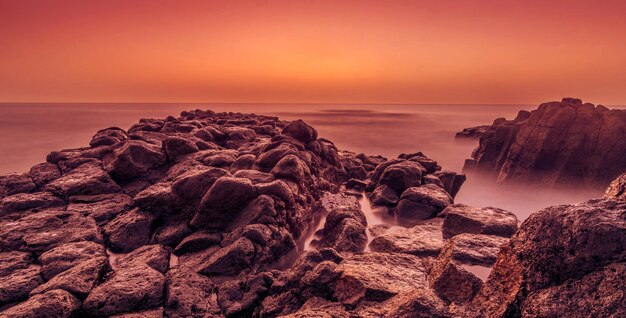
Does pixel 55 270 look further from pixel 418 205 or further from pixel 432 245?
pixel 418 205

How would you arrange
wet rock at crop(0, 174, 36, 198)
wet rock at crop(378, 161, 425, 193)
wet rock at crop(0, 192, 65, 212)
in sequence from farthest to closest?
wet rock at crop(378, 161, 425, 193)
wet rock at crop(0, 174, 36, 198)
wet rock at crop(0, 192, 65, 212)

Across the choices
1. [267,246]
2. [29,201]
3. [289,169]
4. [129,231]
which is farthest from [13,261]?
[289,169]

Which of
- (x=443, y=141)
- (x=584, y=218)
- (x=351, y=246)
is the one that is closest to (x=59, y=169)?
(x=351, y=246)

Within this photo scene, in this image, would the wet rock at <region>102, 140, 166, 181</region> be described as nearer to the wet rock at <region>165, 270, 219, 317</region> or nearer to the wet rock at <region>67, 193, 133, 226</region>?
the wet rock at <region>67, 193, 133, 226</region>

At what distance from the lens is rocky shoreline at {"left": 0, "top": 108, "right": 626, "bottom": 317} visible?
12.9ft

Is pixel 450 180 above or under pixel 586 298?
under

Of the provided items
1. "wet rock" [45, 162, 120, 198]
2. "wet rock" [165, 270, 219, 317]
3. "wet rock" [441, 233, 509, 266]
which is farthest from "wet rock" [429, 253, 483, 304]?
"wet rock" [45, 162, 120, 198]

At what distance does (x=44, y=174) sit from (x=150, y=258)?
6398 mm

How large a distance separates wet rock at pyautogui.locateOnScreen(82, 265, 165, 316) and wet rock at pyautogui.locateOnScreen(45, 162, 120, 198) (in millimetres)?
4837

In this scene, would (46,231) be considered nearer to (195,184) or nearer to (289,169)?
(195,184)

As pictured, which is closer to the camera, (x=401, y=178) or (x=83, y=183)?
(x=83, y=183)

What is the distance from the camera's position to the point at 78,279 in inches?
228

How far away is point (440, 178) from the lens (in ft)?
49.6

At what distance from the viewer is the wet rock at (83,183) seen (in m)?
9.88
